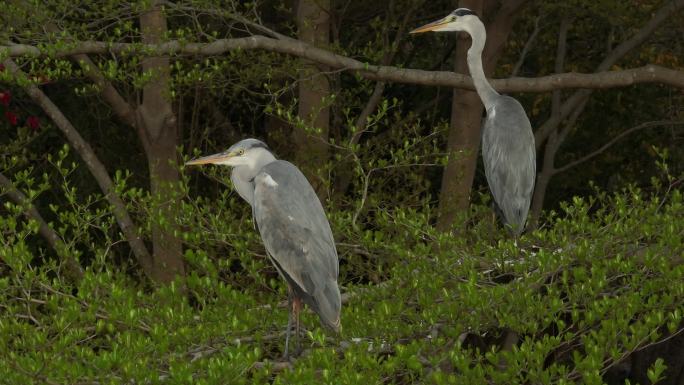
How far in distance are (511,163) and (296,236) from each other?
2808 mm

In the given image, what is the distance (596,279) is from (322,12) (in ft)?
20.5

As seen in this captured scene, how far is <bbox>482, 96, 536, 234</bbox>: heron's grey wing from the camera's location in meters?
8.27

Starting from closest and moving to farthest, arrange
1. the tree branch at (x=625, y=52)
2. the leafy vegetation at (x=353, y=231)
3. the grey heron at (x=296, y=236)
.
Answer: the leafy vegetation at (x=353, y=231) → the grey heron at (x=296, y=236) → the tree branch at (x=625, y=52)

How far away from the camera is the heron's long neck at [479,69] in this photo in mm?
8891

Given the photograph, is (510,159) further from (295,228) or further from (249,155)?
(295,228)

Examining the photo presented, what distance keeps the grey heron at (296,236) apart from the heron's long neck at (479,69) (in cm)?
302

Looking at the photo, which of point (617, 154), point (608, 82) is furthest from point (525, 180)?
point (617, 154)

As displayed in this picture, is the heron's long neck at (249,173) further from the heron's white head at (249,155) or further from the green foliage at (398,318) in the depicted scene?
the green foliage at (398,318)

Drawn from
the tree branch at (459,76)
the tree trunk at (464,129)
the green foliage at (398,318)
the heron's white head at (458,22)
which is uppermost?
the heron's white head at (458,22)

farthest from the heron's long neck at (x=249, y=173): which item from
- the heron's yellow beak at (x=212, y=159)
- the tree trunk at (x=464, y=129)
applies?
the tree trunk at (x=464, y=129)

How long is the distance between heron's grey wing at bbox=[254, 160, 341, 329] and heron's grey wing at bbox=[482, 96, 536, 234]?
100 inches

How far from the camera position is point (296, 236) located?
19.5ft

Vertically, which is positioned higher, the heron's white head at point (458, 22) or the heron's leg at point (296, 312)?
the heron's white head at point (458, 22)

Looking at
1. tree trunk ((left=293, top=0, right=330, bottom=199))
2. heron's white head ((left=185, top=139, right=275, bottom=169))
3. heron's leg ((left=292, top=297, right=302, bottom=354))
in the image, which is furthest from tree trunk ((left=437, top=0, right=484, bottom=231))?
heron's leg ((left=292, top=297, right=302, bottom=354))
